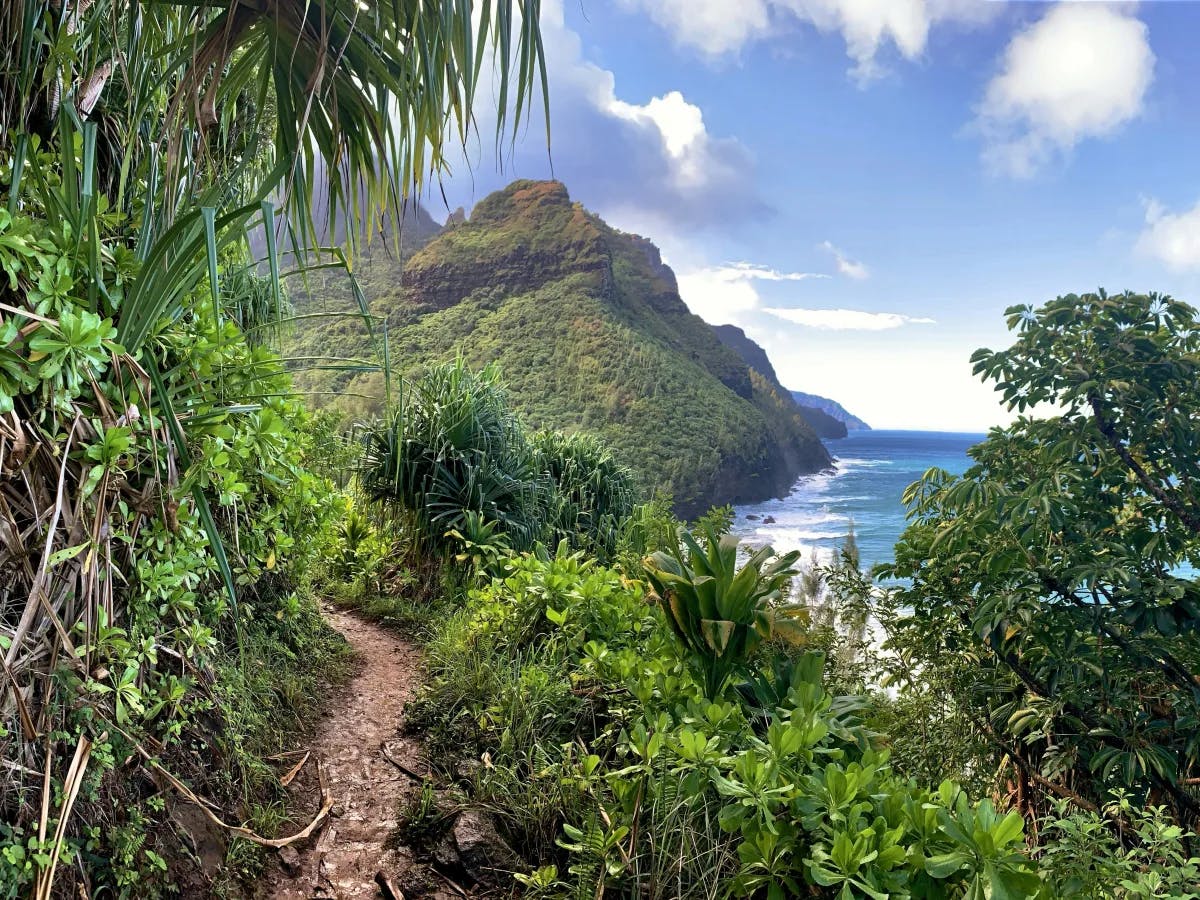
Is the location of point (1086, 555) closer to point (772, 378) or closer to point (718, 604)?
point (718, 604)

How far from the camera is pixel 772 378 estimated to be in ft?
105

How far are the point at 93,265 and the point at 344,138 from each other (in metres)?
0.66

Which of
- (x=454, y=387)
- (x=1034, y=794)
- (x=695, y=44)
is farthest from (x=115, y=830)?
(x=695, y=44)

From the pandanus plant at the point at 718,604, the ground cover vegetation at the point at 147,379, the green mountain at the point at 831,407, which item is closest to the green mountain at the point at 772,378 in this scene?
the green mountain at the point at 831,407

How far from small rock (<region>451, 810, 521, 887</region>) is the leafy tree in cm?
163

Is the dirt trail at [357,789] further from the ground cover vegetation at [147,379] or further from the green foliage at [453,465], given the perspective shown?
the green foliage at [453,465]

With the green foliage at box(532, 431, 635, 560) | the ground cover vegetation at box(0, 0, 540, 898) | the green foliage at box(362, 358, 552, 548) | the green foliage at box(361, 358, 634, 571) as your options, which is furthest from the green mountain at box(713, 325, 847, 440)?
the ground cover vegetation at box(0, 0, 540, 898)

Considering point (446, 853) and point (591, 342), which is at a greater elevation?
point (591, 342)

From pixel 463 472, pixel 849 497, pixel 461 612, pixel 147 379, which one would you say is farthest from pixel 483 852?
pixel 849 497

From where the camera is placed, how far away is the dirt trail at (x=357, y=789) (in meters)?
1.58

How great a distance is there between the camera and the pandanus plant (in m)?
2.06

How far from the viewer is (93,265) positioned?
1.17 metres

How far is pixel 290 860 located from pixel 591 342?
64.7 feet

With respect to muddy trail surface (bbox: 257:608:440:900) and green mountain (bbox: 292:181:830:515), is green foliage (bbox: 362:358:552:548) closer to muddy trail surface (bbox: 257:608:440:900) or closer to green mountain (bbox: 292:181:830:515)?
muddy trail surface (bbox: 257:608:440:900)
